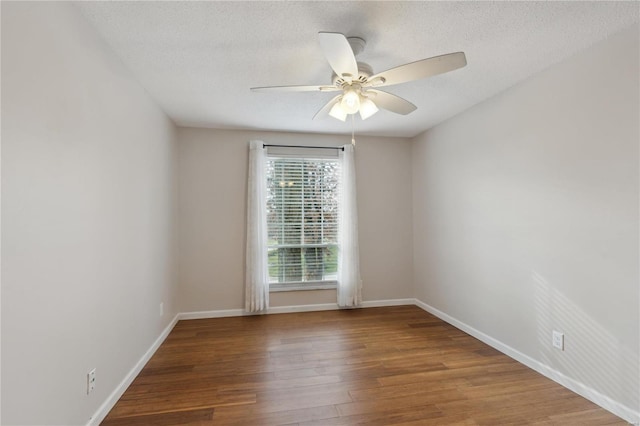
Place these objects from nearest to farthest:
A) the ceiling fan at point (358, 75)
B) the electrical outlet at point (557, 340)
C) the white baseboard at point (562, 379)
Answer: the ceiling fan at point (358, 75) < the white baseboard at point (562, 379) < the electrical outlet at point (557, 340)

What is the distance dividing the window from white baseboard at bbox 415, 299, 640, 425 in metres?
1.82

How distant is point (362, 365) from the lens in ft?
8.26

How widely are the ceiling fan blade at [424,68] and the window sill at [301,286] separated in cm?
283

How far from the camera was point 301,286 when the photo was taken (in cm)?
402

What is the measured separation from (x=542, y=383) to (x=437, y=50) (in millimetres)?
2513

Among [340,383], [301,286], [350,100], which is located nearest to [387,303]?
[301,286]

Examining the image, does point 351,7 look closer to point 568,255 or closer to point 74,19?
point 74,19

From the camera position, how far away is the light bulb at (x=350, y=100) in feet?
6.49

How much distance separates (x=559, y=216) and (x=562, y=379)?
1192mm

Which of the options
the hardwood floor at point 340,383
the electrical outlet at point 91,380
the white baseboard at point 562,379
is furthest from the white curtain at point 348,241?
the electrical outlet at point 91,380

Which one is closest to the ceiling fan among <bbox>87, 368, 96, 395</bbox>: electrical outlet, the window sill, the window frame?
the window frame

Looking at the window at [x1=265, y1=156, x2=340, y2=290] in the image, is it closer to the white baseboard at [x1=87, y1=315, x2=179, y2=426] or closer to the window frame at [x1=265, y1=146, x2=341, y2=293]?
the window frame at [x1=265, y1=146, x2=341, y2=293]

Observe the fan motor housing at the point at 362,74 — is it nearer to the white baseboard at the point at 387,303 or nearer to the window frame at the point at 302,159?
the window frame at the point at 302,159

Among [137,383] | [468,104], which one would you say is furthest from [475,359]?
[137,383]
